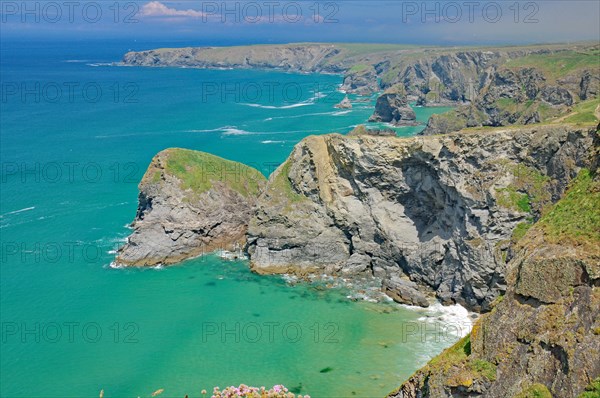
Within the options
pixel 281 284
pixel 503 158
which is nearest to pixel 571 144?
pixel 503 158

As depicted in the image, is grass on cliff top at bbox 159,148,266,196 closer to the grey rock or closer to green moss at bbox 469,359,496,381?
the grey rock

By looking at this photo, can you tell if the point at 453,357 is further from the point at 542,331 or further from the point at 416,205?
the point at 416,205

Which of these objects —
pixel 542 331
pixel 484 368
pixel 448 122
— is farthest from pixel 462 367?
pixel 448 122

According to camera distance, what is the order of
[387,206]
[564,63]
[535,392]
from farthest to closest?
[564,63]
[387,206]
[535,392]

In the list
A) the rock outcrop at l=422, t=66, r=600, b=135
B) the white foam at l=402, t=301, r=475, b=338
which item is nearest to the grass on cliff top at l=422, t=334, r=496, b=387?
the white foam at l=402, t=301, r=475, b=338

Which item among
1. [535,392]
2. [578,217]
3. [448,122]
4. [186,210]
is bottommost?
[186,210]

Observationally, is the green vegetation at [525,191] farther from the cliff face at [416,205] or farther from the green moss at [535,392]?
the green moss at [535,392]

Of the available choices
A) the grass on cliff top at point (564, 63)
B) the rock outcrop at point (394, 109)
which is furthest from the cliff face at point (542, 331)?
the rock outcrop at point (394, 109)
